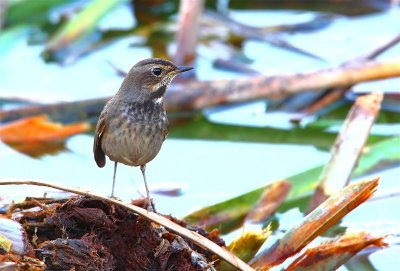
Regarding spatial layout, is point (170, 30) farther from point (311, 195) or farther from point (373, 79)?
point (311, 195)

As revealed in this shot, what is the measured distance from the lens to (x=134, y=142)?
18.8 feet

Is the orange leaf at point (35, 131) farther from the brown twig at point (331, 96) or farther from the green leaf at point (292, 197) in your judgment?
the green leaf at point (292, 197)

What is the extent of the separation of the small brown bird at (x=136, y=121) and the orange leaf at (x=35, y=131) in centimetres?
215

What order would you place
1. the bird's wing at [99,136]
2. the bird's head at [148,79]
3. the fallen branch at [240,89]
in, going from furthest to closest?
the fallen branch at [240,89]
the bird's head at [148,79]
the bird's wing at [99,136]

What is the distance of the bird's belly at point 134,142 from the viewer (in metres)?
5.72

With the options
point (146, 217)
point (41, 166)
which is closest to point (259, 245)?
point (146, 217)

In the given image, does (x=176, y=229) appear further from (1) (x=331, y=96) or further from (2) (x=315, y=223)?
(1) (x=331, y=96)

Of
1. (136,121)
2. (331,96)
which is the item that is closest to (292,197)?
(136,121)

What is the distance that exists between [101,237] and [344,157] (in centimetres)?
210

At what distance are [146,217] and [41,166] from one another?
3.00 metres

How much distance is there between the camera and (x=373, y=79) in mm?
8219

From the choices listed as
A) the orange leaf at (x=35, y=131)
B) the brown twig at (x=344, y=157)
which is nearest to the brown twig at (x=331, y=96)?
the brown twig at (x=344, y=157)

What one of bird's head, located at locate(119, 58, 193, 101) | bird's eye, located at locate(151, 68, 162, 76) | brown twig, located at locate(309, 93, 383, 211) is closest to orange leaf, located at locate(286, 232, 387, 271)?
brown twig, located at locate(309, 93, 383, 211)

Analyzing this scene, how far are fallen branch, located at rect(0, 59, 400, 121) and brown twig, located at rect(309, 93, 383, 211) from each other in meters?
1.22
